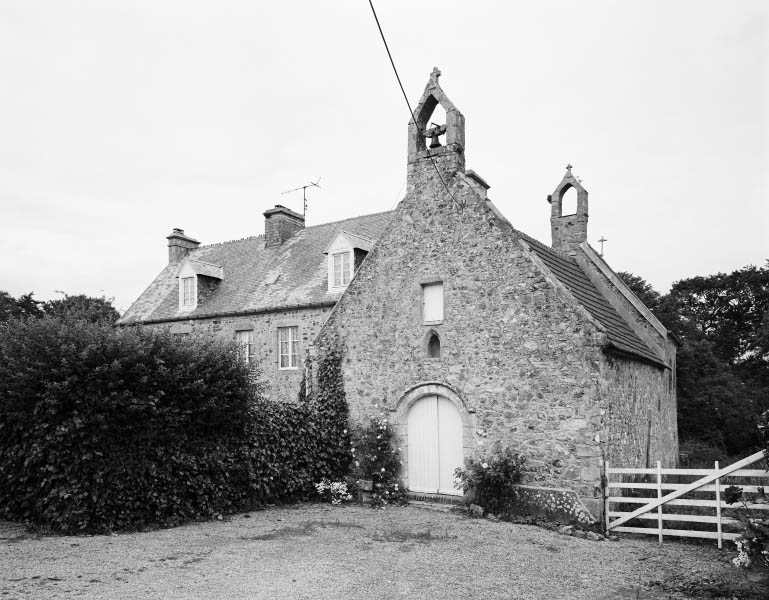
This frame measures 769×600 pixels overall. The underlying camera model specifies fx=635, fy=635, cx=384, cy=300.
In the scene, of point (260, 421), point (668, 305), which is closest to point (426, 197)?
point (260, 421)

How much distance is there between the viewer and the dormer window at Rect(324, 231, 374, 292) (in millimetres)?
19750

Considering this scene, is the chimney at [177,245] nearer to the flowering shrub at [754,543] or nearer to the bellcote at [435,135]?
the bellcote at [435,135]

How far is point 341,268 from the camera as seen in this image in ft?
65.6

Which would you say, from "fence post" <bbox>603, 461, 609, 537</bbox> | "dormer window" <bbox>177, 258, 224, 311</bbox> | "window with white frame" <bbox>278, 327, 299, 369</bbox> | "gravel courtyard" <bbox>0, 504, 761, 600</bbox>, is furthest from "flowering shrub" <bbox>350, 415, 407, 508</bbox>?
"dormer window" <bbox>177, 258, 224, 311</bbox>

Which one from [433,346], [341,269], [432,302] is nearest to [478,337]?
[433,346]

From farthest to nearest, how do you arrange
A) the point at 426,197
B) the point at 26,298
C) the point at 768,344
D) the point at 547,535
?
the point at 26,298 < the point at 426,197 < the point at 547,535 < the point at 768,344

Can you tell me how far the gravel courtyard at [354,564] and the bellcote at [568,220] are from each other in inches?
383

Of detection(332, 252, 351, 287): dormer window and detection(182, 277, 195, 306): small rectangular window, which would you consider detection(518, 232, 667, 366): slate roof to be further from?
detection(182, 277, 195, 306): small rectangular window

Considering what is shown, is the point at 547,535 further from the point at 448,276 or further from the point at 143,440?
the point at 143,440

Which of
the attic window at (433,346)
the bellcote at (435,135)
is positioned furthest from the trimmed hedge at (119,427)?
the bellcote at (435,135)

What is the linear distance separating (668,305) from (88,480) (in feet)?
110

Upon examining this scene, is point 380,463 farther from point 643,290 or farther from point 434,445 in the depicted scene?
point 643,290

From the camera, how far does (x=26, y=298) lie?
42281 millimetres

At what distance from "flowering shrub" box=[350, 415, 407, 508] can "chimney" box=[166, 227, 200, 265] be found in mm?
16433
